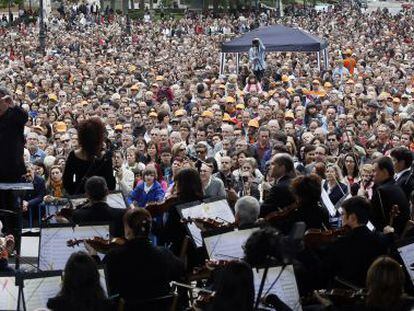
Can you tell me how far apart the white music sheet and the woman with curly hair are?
179 cm

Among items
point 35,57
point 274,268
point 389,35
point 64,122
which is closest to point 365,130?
point 64,122

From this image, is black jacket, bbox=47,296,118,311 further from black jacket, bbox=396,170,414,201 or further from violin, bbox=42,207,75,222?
black jacket, bbox=396,170,414,201

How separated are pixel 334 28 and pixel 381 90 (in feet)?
107

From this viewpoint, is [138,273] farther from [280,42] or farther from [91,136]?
[280,42]

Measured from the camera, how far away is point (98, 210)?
11203mm

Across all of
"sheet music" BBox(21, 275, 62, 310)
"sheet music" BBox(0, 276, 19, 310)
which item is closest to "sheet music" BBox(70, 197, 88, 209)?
"sheet music" BBox(0, 276, 19, 310)

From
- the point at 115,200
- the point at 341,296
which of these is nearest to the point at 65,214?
the point at 115,200

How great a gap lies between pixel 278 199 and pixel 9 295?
3.01 metres

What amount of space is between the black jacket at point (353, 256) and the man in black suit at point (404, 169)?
277 cm

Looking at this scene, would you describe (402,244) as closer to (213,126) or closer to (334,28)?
(213,126)

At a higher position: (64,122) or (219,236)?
Answer: (219,236)

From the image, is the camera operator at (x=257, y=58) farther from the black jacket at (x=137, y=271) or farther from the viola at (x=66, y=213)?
the black jacket at (x=137, y=271)

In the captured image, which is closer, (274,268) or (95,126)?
(274,268)

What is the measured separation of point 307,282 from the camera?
9.95m
